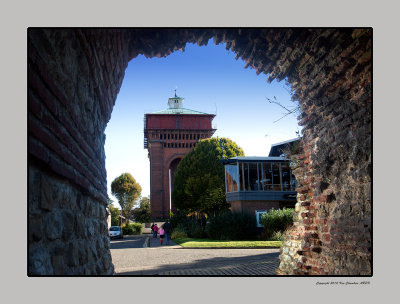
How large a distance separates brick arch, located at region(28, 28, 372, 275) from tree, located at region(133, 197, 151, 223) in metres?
37.7

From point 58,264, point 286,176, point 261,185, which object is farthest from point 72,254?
point 286,176

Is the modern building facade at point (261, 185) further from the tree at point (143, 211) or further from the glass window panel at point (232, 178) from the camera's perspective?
the tree at point (143, 211)

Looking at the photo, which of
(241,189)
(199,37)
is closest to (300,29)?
(199,37)

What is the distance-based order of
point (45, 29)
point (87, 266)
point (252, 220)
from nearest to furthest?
point (45, 29) → point (87, 266) → point (252, 220)

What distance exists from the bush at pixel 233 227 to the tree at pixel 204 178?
345 inches

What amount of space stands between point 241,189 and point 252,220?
3621 mm

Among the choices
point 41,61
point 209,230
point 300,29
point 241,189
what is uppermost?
point 300,29

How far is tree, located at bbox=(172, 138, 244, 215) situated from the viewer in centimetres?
3153

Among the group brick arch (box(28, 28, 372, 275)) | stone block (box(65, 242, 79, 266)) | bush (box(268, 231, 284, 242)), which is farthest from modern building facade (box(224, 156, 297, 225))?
stone block (box(65, 242, 79, 266))

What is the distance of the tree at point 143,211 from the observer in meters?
42.4

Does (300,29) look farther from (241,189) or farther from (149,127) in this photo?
(149,127)

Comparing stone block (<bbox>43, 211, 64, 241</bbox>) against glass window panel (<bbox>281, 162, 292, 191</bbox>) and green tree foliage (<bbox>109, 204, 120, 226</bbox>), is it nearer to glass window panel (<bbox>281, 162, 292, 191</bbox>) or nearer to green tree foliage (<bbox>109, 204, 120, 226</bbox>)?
glass window panel (<bbox>281, 162, 292, 191</bbox>)

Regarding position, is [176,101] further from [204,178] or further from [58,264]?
[58,264]

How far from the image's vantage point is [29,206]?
2.44 meters
